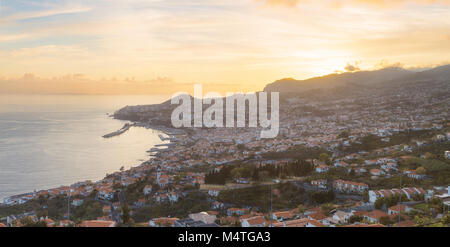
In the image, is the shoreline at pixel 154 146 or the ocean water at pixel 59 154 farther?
the ocean water at pixel 59 154

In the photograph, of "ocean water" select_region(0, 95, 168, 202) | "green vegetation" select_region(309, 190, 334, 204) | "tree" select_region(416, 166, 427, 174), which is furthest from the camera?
"ocean water" select_region(0, 95, 168, 202)

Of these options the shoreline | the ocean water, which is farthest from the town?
the ocean water

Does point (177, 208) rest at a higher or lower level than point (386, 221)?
lower

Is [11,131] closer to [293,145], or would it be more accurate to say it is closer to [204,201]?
[293,145]

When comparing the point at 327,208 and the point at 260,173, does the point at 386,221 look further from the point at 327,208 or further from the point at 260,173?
the point at 260,173

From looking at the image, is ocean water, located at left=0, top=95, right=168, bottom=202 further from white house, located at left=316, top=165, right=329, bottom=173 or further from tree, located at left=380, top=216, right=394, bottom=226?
tree, located at left=380, top=216, right=394, bottom=226

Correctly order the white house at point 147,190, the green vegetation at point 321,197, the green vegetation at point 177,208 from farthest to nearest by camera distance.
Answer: the white house at point 147,190, the green vegetation at point 321,197, the green vegetation at point 177,208

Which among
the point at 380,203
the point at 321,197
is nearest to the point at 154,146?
the point at 321,197

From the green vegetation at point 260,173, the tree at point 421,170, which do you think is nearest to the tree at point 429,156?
the tree at point 421,170

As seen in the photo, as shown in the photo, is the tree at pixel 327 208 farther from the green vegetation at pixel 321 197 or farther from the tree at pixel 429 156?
the tree at pixel 429 156

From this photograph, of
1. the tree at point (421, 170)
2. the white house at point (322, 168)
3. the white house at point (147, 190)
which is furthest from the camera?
the white house at point (322, 168)

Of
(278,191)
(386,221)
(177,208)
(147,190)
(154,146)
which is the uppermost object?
(386,221)

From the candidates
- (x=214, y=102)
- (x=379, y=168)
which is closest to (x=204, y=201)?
(x=379, y=168)
